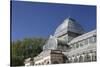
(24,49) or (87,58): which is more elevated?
(24,49)

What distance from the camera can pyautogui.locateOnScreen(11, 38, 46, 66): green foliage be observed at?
86.0 inches

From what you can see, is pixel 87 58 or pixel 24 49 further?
pixel 87 58

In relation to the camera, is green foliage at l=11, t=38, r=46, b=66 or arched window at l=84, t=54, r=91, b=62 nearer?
green foliage at l=11, t=38, r=46, b=66

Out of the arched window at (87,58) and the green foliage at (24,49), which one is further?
the arched window at (87,58)

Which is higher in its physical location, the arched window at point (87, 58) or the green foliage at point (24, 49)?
the green foliage at point (24, 49)

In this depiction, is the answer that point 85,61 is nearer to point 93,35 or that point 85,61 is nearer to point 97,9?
point 93,35

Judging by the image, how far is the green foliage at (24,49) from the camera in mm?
2186

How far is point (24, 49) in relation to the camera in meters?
2.24

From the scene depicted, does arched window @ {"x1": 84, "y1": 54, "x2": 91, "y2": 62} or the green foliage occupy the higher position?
the green foliage

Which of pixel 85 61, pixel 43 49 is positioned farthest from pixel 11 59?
pixel 85 61

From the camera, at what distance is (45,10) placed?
92.0 inches
